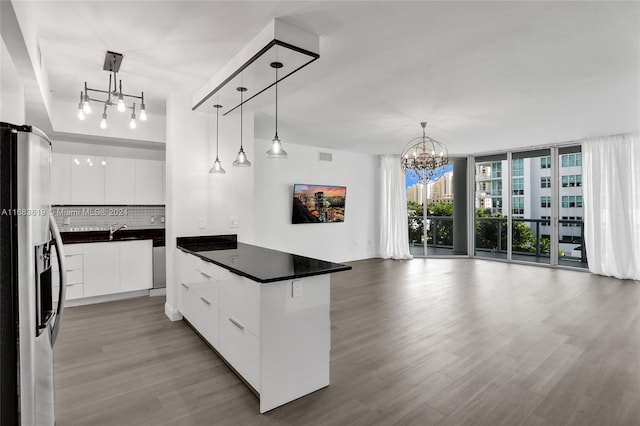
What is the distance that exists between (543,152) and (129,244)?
332 inches

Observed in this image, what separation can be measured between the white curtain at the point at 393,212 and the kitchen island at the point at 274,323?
5905mm

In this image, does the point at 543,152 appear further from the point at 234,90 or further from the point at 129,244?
the point at 129,244

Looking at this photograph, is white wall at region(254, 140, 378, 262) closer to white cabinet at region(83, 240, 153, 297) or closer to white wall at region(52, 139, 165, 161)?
white wall at region(52, 139, 165, 161)

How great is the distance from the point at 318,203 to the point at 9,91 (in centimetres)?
550

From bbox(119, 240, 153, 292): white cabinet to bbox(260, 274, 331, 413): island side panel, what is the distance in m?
3.59

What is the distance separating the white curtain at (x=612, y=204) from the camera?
5.99 meters

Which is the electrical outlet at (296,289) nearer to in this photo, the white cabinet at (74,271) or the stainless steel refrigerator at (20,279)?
the stainless steel refrigerator at (20,279)

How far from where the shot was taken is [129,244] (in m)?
4.93

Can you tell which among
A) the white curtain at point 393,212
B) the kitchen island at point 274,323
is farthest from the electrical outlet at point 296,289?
the white curtain at point 393,212

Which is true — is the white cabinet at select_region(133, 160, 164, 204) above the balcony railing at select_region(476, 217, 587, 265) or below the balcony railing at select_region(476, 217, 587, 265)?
above

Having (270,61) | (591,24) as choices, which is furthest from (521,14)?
(270,61)

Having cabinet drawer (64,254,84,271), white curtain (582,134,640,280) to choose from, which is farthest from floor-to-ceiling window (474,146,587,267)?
cabinet drawer (64,254,84,271)

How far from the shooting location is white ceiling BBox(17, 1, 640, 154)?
2.32m

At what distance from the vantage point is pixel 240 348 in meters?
2.55
